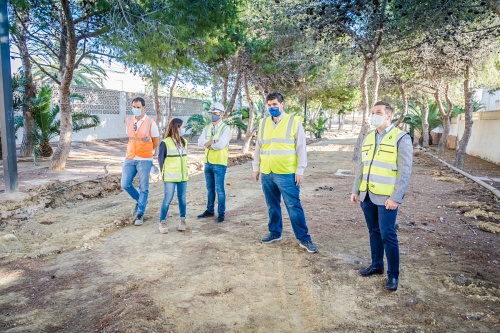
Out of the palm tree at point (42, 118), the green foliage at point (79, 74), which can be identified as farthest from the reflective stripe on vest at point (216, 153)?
the green foliage at point (79, 74)

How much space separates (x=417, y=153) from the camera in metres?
20.2

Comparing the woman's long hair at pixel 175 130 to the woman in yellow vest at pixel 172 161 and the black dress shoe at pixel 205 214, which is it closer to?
the woman in yellow vest at pixel 172 161

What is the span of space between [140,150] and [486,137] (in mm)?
16953

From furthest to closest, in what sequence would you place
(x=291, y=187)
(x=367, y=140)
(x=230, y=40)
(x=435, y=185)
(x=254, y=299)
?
(x=230, y=40), (x=435, y=185), (x=291, y=187), (x=367, y=140), (x=254, y=299)

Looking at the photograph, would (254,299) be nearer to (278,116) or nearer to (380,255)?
(380,255)

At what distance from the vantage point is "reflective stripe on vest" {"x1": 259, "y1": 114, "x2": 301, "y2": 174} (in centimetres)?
464

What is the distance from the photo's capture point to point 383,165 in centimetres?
366

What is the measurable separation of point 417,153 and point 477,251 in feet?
54.2

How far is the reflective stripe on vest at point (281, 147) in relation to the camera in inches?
183

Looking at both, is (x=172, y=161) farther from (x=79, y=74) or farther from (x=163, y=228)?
(x=79, y=74)

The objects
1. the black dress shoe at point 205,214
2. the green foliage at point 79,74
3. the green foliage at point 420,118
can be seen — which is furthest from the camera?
the green foliage at point 420,118

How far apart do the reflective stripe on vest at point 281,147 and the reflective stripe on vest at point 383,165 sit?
1079 mm

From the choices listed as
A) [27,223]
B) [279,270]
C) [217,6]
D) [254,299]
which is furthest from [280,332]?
[217,6]

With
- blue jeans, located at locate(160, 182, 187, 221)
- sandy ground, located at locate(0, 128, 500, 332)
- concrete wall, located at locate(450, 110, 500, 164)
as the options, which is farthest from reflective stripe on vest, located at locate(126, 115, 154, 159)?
concrete wall, located at locate(450, 110, 500, 164)
